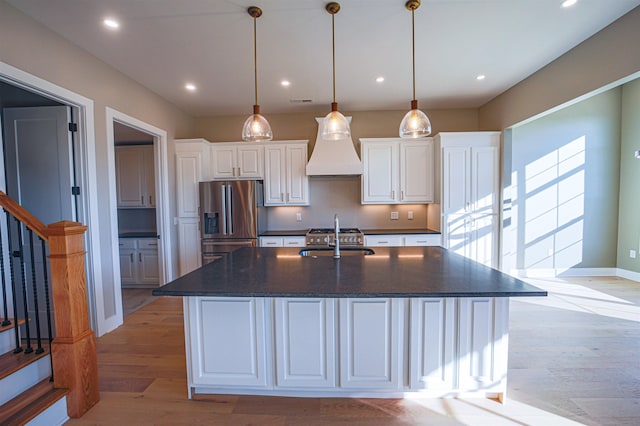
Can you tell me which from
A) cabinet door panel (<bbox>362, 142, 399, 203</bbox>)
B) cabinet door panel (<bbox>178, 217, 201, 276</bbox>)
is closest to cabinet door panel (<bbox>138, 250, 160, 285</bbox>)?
cabinet door panel (<bbox>178, 217, 201, 276</bbox>)

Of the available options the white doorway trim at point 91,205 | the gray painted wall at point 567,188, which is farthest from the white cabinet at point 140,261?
the gray painted wall at point 567,188

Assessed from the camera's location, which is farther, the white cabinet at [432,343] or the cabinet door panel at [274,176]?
the cabinet door panel at [274,176]

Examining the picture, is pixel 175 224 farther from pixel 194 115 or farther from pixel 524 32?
pixel 524 32

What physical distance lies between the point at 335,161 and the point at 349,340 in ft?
9.42

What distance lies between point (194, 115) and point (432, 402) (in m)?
5.09

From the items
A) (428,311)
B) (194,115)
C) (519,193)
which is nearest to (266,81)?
(194,115)

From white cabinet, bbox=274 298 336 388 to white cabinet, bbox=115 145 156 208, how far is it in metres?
3.94

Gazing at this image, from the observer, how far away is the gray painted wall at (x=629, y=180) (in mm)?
4156

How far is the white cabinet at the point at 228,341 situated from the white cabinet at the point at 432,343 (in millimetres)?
981

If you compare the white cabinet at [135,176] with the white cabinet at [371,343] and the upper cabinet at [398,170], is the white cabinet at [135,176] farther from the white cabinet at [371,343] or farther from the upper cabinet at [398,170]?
the white cabinet at [371,343]

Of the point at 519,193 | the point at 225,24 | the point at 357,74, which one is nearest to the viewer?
the point at 225,24

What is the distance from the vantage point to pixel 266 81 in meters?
3.43

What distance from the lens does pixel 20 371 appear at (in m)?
1.70

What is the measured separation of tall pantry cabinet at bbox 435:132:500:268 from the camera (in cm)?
397
